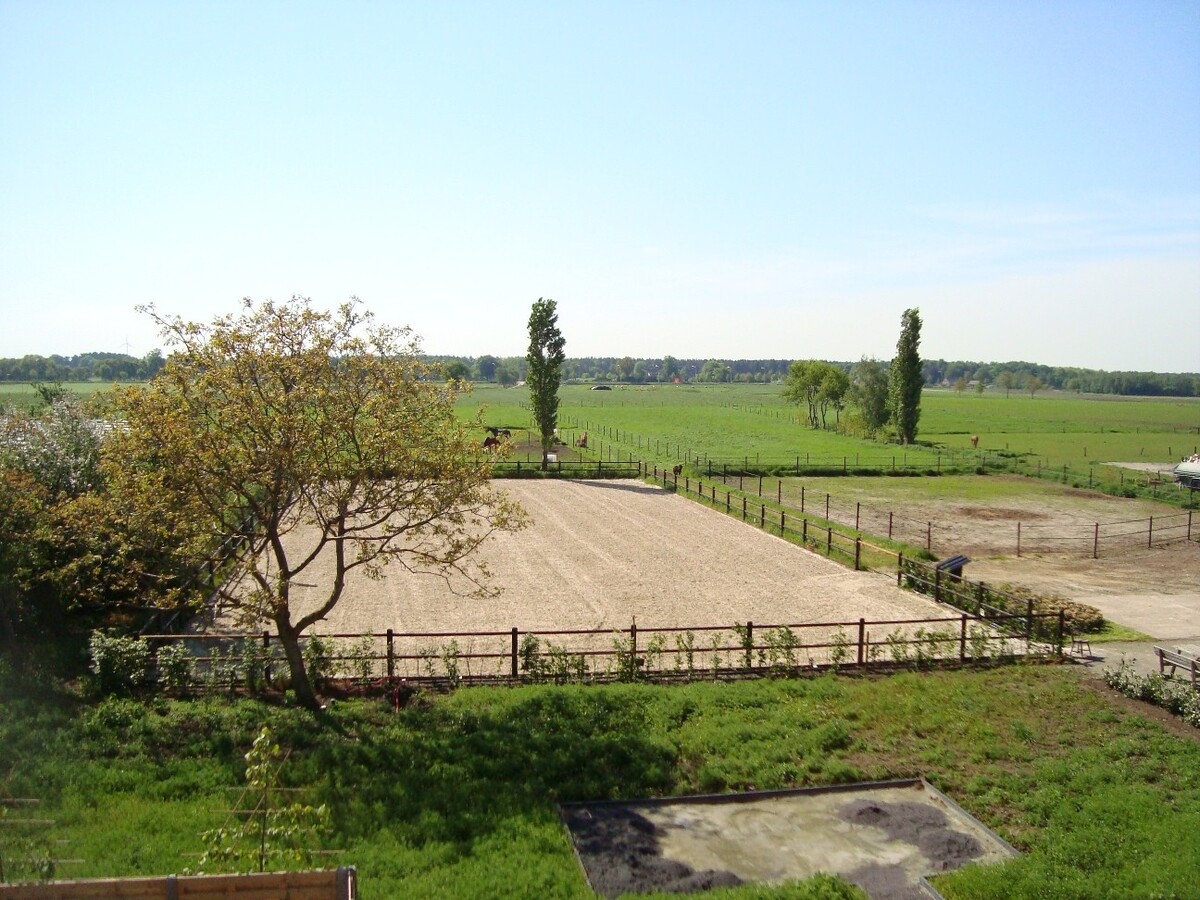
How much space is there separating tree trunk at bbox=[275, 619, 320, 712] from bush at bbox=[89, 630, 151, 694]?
2471mm

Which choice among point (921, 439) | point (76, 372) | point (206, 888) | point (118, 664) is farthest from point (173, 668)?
point (76, 372)

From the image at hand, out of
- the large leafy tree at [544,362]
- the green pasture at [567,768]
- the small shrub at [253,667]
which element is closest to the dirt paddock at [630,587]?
the small shrub at [253,667]

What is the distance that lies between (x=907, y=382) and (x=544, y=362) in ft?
118

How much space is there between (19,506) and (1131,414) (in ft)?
444

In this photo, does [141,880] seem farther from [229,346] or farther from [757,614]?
[757,614]

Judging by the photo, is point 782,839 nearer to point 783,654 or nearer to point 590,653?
point 590,653

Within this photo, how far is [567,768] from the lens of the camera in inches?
449

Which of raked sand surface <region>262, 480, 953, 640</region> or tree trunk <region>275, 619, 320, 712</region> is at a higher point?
tree trunk <region>275, 619, 320, 712</region>

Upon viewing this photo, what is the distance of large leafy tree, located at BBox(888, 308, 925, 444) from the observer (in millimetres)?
74562

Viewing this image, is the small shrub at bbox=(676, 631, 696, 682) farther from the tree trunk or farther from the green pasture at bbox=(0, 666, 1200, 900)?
the tree trunk

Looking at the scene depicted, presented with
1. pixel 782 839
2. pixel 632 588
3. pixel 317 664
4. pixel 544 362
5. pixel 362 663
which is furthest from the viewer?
pixel 544 362

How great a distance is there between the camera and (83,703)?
43.2 ft

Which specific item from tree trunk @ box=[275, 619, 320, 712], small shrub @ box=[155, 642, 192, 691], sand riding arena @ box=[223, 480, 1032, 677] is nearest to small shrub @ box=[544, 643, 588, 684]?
sand riding arena @ box=[223, 480, 1032, 677]

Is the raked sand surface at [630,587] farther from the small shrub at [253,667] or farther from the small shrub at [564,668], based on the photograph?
the small shrub at [253,667]
